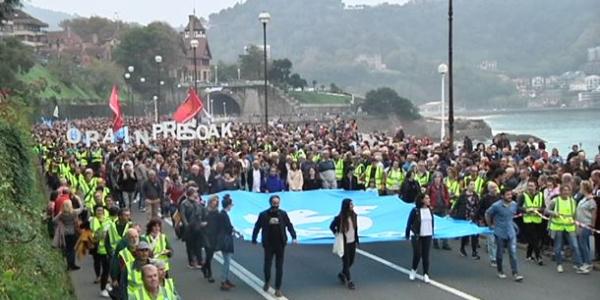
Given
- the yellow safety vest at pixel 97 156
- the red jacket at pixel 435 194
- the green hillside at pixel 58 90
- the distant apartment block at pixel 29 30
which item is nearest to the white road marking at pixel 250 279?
the red jacket at pixel 435 194

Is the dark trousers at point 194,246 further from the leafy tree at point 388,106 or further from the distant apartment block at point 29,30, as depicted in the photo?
the leafy tree at point 388,106

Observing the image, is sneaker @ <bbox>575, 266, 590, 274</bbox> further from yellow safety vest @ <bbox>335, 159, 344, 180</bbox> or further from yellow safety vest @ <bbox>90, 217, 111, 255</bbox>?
yellow safety vest @ <bbox>335, 159, 344, 180</bbox>

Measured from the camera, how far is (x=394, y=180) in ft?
68.8

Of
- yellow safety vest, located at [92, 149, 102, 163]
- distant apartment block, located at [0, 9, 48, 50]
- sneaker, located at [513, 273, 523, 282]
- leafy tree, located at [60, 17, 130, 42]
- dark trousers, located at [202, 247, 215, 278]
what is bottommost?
sneaker, located at [513, 273, 523, 282]

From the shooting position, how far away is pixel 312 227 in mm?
16109

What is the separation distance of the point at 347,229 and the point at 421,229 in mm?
1309

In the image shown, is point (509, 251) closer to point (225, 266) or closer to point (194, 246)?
point (225, 266)

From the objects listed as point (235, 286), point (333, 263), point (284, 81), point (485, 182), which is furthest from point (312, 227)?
point (284, 81)

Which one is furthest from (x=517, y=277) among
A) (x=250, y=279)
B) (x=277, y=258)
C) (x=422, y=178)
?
(x=422, y=178)

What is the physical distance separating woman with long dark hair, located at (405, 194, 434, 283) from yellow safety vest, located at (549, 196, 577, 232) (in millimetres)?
2378

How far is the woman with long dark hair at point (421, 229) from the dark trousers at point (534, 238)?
8.34ft

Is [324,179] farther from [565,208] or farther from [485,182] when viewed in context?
[565,208]

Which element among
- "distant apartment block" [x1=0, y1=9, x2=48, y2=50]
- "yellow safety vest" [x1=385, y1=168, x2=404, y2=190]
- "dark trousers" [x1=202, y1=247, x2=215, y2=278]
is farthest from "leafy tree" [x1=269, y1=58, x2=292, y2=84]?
"dark trousers" [x1=202, y1=247, x2=215, y2=278]

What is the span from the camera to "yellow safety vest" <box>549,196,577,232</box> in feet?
48.8
